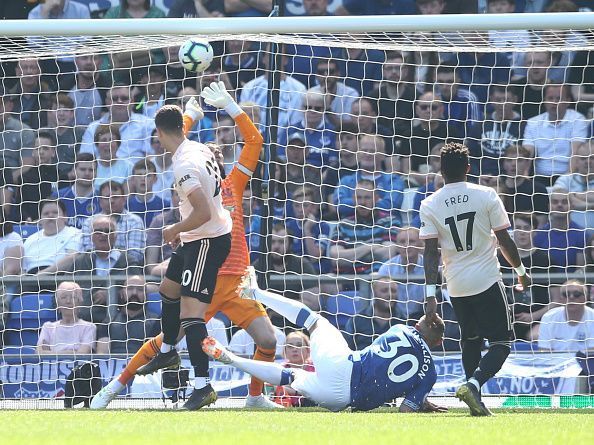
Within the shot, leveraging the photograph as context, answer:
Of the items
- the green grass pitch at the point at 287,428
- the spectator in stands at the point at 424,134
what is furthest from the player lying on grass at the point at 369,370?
the spectator in stands at the point at 424,134

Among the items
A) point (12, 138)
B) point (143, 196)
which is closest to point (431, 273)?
point (143, 196)

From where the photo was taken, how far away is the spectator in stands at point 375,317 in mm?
10367

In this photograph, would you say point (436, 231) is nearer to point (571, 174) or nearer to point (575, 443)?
point (575, 443)

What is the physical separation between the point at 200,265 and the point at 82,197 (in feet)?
13.2

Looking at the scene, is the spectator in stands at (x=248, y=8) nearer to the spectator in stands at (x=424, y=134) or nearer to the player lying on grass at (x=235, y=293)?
the spectator in stands at (x=424, y=134)

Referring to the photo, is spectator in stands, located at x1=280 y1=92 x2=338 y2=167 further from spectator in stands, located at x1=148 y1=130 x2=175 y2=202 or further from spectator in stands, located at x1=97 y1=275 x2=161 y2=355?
spectator in stands, located at x1=97 y1=275 x2=161 y2=355

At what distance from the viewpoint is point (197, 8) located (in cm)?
1298

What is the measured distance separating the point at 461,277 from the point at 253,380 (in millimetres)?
1947

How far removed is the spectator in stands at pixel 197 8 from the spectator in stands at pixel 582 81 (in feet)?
13.2

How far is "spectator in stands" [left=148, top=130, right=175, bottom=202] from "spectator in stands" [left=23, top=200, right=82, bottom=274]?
37.1 inches

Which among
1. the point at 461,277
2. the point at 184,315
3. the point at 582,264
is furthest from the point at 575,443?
the point at 582,264

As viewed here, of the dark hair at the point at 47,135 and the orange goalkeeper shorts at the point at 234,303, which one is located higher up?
the dark hair at the point at 47,135

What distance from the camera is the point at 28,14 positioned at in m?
13.5

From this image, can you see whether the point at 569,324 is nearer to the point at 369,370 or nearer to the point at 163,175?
the point at 369,370
